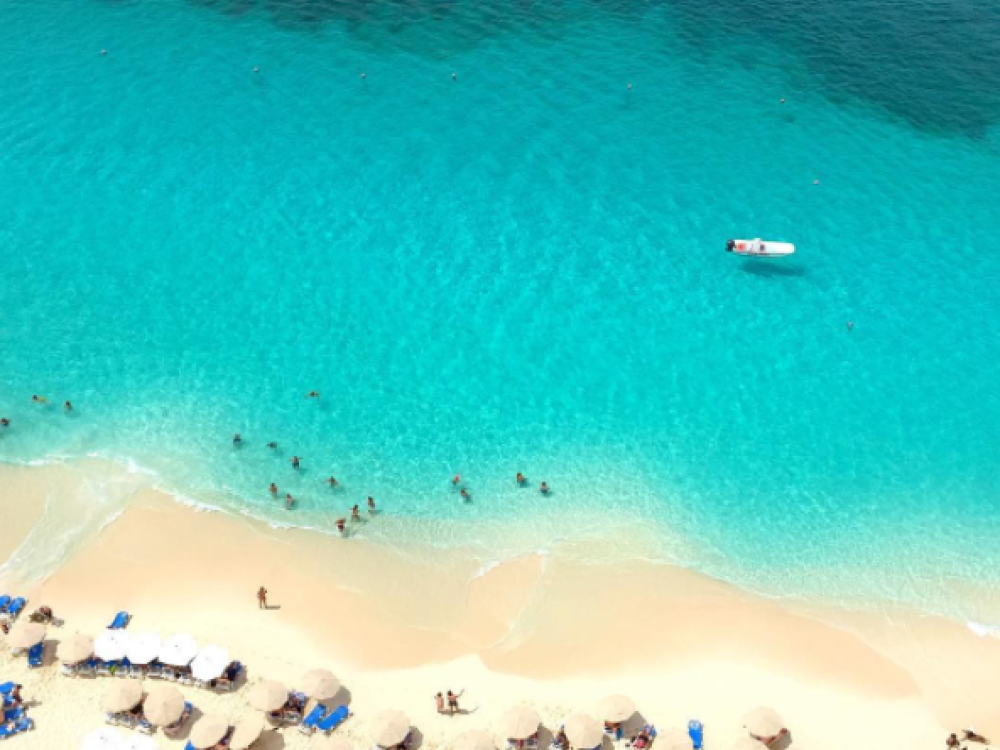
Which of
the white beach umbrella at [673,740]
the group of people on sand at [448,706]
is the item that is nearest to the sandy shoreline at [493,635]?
the group of people on sand at [448,706]

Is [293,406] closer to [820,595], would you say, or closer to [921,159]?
[820,595]

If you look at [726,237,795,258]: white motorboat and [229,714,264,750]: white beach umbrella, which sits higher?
[726,237,795,258]: white motorboat

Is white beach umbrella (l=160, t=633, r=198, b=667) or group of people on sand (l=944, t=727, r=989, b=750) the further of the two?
white beach umbrella (l=160, t=633, r=198, b=667)

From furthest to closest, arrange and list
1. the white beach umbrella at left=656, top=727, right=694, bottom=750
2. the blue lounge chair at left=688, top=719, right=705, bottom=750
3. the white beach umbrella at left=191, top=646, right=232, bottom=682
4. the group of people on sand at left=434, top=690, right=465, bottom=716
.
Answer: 1. the group of people on sand at left=434, top=690, right=465, bottom=716
2. the white beach umbrella at left=191, top=646, right=232, bottom=682
3. the blue lounge chair at left=688, top=719, right=705, bottom=750
4. the white beach umbrella at left=656, top=727, right=694, bottom=750

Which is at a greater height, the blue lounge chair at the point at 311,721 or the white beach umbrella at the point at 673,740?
the blue lounge chair at the point at 311,721

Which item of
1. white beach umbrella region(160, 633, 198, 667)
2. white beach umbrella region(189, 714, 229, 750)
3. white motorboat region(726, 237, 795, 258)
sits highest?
white motorboat region(726, 237, 795, 258)

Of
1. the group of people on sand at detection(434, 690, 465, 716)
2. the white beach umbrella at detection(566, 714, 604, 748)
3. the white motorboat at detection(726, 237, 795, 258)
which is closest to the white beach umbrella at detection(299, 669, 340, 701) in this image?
the group of people on sand at detection(434, 690, 465, 716)

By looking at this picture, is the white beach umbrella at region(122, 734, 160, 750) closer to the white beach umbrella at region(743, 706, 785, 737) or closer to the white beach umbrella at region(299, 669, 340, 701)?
the white beach umbrella at region(299, 669, 340, 701)

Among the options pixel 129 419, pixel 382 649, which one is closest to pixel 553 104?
pixel 129 419

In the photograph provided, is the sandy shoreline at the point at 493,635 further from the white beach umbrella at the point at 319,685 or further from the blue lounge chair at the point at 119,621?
the white beach umbrella at the point at 319,685
